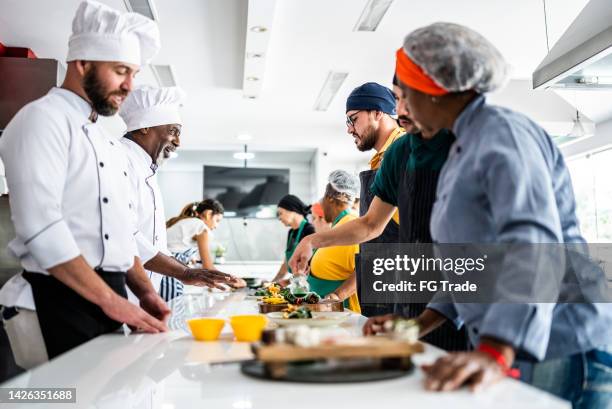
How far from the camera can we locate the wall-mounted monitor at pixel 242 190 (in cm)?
964

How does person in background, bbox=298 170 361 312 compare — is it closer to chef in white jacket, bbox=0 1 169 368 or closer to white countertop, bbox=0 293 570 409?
chef in white jacket, bbox=0 1 169 368

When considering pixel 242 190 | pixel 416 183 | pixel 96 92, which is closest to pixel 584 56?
pixel 416 183

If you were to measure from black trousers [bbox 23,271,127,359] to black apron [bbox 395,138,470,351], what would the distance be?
34.8 inches

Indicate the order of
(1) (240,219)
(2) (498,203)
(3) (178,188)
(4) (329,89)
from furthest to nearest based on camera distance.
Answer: (3) (178,188), (1) (240,219), (4) (329,89), (2) (498,203)

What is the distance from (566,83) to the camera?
3.24m

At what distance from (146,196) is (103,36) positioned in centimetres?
101

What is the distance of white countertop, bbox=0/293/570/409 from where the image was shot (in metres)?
0.80

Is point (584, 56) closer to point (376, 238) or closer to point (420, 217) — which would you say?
point (376, 238)

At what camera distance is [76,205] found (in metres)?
1.48

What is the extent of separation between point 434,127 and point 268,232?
8730 mm

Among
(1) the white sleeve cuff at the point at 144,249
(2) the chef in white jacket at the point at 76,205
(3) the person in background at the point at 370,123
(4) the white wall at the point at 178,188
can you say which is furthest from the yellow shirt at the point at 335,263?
(4) the white wall at the point at 178,188

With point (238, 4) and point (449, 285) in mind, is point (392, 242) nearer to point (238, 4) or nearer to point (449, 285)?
point (449, 285)

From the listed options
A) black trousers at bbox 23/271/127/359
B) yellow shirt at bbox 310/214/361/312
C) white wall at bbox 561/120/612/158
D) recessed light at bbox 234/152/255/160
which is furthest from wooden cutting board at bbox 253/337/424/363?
recessed light at bbox 234/152/255/160

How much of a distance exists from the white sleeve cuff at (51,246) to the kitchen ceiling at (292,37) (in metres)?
3.12
